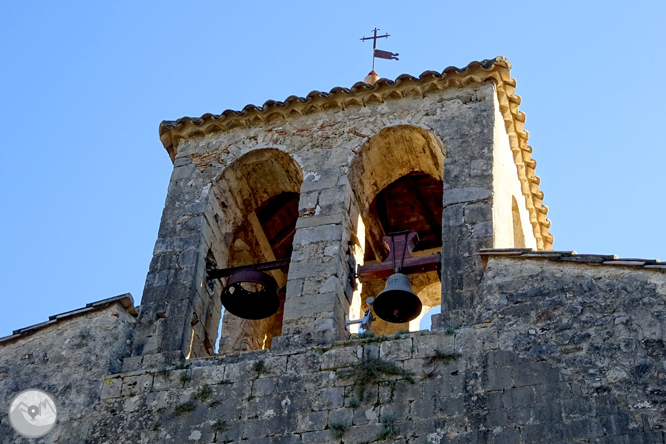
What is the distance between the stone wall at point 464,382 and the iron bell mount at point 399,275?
81cm

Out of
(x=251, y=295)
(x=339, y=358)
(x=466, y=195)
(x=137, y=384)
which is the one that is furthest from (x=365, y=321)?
(x=137, y=384)

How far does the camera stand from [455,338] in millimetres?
9242

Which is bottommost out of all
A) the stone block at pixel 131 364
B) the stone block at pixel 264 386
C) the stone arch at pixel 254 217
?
the stone block at pixel 264 386

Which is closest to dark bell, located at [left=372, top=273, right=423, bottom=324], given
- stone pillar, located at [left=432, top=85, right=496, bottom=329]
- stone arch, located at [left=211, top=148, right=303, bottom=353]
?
stone pillar, located at [left=432, top=85, right=496, bottom=329]

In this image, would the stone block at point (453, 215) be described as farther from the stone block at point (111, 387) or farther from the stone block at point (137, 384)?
the stone block at point (111, 387)

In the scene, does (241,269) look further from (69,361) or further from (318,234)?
(69,361)

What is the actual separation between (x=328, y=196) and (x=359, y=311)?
1.03 meters

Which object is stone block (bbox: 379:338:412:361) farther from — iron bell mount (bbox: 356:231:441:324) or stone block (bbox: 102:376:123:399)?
stone block (bbox: 102:376:123:399)

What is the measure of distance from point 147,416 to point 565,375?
3.09 metres

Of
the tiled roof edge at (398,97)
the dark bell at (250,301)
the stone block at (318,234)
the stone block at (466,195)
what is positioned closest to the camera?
the stone block at (466,195)

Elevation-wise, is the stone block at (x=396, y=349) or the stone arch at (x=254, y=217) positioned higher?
the stone arch at (x=254, y=217)

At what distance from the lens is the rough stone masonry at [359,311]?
8711 millimetres

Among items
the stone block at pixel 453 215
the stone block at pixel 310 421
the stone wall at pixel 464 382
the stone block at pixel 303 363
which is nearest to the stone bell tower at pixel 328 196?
the stone block at pixel 453 215

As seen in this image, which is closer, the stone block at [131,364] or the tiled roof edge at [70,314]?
the stone block at [131,364]
